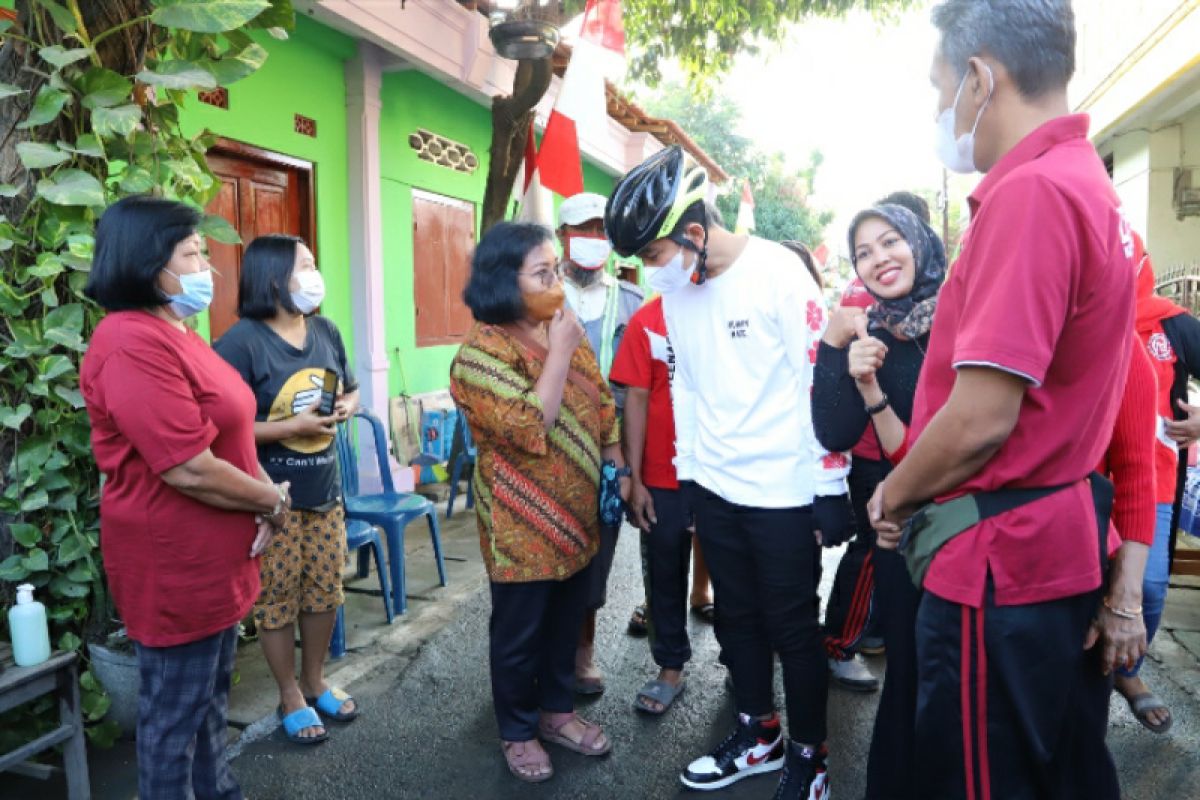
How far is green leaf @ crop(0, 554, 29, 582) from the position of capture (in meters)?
2.53

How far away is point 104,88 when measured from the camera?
257 cm

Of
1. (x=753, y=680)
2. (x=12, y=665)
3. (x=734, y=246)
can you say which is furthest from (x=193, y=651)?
(x=734, y=246)

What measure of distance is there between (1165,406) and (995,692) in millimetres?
2163

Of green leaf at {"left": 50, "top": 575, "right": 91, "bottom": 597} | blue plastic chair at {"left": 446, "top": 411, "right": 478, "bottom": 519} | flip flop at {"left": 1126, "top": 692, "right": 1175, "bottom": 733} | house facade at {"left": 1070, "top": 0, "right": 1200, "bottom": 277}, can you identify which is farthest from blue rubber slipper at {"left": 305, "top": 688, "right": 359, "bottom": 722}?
house facade at {"left": 1070, "top": 0, "right": 1200, "bottom": 277}

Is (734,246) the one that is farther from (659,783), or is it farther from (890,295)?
(659,783)

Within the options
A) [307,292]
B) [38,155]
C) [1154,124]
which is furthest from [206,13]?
[1154,124]

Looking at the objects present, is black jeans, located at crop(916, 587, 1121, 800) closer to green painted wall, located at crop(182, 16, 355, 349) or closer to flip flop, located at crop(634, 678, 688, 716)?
flip flop, located at crop(634, 678, 688, 716)

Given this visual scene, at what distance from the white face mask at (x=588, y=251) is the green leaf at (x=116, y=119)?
1.72 m

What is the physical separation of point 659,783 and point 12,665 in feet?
6.47

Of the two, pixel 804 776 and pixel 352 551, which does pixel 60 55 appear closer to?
pixel 352 551

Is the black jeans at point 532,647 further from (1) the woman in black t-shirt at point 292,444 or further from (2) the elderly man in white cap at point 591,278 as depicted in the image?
(1) the woman in black t-shirt at point 292,444

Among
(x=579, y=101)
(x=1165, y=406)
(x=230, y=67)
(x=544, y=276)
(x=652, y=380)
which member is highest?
(x=579, y=101)

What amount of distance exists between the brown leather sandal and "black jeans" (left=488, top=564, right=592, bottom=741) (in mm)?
36

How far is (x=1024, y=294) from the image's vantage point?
1.27 m
